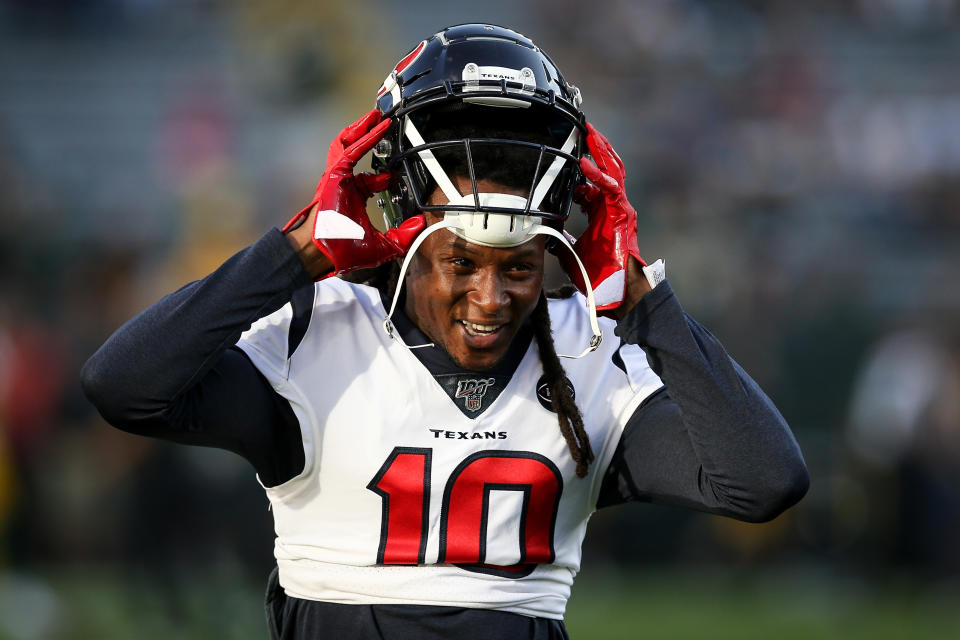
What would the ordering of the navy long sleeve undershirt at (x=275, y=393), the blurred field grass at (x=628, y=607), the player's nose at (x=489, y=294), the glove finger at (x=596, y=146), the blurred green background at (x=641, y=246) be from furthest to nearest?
the blurred green background at (x=641, y=246) < the blurred field grass at (x=628, y=607) < the glove finger at (x=596, y=146) < the player's nose at (x=489, y=294) < the navy long sleeve undershirt at (x=275, y=393)

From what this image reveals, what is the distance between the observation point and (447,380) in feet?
8.13

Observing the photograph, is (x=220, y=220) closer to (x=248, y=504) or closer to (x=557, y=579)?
(x=248, y=504)

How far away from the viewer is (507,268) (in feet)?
7.82

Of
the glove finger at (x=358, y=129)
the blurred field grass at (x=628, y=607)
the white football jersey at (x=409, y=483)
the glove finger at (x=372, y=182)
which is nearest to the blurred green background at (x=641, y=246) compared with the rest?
the blurred field grass at (x=628, y=607)

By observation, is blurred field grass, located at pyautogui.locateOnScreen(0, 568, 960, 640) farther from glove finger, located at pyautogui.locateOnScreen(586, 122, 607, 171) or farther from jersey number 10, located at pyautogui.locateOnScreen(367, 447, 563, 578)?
glove finger, located at pyautogui.locateOnScreen(586, 122, 607, 171)

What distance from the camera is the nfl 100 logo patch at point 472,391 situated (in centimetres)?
246

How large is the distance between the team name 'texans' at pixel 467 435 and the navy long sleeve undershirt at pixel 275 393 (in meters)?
0.27

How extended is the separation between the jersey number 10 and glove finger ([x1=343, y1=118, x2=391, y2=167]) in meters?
0.57

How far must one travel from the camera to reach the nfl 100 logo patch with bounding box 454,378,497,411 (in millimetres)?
2465

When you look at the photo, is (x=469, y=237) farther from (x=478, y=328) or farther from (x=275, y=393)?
(x=275, y=393)

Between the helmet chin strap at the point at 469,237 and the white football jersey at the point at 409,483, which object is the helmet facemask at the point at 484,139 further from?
the white football jersey at the point at 409,483

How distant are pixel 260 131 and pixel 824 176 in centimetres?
459

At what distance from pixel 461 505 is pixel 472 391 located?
0.23 metres

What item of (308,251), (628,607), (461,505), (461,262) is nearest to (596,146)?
(461,262)
